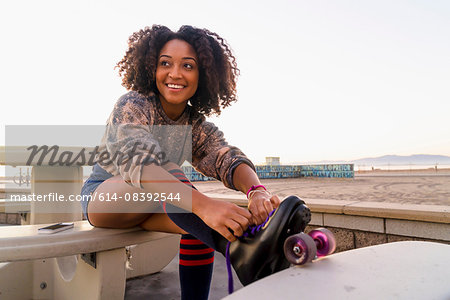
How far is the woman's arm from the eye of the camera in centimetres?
94

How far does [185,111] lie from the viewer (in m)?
1.46

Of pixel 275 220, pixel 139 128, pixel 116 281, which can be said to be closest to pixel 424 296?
pixel 275 220

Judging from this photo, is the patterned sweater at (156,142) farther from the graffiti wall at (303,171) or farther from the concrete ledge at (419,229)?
the graffiti wall at (303,171)

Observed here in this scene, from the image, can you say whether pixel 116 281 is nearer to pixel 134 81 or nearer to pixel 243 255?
pixel 243 255

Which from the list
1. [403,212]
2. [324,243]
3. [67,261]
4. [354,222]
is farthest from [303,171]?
[324,243]

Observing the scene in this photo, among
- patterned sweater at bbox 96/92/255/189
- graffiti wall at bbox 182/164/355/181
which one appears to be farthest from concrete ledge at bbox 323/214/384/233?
graffiti wall at bbox 182/164/355/181

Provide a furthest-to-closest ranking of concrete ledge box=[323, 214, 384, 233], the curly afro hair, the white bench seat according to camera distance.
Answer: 1. concrete ledge box=[323, 214, 384, 233]
2. the curly afro hair
3. the white bench seat

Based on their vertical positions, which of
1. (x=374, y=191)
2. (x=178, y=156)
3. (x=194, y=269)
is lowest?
(x=374, y=191)

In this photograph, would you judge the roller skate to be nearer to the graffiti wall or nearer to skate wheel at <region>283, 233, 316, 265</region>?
skate wheel at <region>283, 233, 316, 265</region>

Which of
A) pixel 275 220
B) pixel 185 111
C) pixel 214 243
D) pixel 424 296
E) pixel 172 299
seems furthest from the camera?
pixel 172 299

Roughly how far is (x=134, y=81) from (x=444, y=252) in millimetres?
1244

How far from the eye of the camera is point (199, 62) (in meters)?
1.34

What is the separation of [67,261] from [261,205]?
1.22 m

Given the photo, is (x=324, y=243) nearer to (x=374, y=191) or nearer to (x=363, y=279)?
(x=363, y=279)
